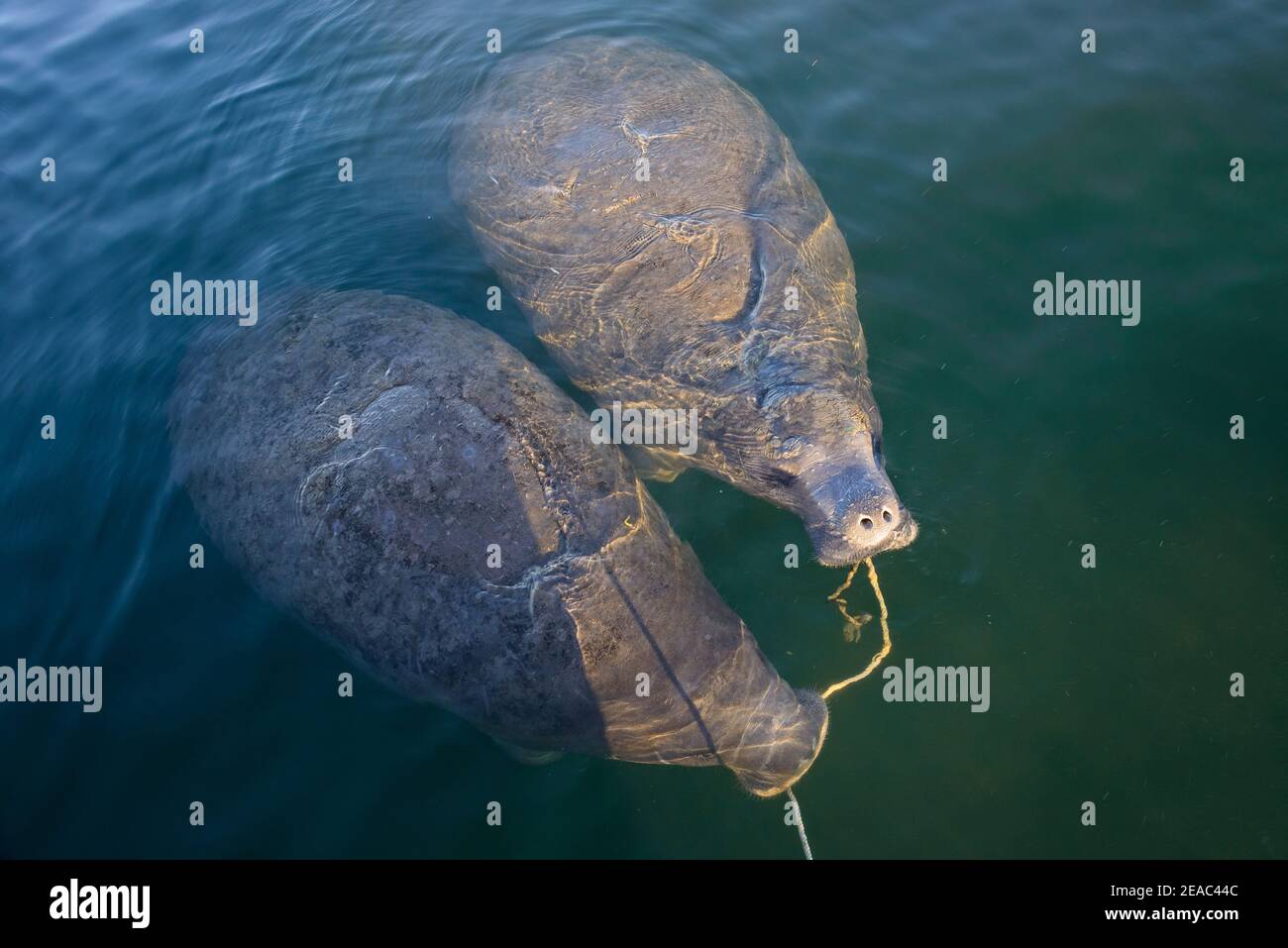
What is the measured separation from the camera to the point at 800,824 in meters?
4.67

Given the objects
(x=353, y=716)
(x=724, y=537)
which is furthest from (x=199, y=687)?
(x=724, y=537)

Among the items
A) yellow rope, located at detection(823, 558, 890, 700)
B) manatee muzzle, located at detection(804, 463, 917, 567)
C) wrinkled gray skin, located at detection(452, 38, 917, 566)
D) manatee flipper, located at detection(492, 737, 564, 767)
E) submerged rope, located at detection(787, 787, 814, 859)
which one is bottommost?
submerged rope, located at detection(787, 787, 814, 859)

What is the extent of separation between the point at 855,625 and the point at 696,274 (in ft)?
8.56

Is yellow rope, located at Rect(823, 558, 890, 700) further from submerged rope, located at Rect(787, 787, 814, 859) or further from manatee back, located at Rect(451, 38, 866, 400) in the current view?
manatee back, located at Rect(451, 38, 866, 400)

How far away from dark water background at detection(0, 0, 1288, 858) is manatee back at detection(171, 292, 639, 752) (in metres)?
0.69

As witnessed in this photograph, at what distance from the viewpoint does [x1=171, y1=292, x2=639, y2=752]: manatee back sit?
4621 mm

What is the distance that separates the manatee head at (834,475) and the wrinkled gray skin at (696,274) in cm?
1

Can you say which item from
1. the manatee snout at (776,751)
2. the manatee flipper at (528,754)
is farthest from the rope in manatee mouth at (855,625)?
the manatee flipper at (528,754)

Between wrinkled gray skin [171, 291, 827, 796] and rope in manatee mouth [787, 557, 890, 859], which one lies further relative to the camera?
rope in manatee mouth [787, 557, 890, 859]

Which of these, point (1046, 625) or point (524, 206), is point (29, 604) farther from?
point (1046, 625)

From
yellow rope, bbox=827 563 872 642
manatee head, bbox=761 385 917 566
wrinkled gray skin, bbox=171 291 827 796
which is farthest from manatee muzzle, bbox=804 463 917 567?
wrinkled gray skin, bbox=171 291 827 796

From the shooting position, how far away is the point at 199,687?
18.9 feet

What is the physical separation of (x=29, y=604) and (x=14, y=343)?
10.4 ft
